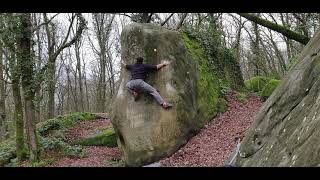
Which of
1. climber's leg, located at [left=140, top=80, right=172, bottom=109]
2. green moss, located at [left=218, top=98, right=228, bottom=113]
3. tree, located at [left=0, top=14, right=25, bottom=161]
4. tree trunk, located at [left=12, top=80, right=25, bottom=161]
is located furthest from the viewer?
green moss, located at [left=218, top=98, right=228, bottom=113]

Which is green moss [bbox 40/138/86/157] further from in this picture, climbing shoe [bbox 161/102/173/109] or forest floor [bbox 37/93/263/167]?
climbing shoe [bbox 161/102/173/109]

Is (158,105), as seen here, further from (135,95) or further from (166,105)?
(135,95)

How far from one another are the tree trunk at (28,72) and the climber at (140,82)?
368cm

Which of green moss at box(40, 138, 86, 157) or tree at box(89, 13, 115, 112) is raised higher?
tree at box(89, 13, 115, 112)

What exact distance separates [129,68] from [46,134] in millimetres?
7247

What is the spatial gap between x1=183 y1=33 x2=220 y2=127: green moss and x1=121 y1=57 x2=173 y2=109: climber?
7.09ft

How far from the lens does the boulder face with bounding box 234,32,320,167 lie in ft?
16.6

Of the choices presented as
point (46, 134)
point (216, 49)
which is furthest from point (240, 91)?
point (46, 134)

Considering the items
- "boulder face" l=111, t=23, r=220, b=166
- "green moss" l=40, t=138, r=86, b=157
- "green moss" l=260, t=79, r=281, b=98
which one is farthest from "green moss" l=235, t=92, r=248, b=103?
"green moss" l=40, t=138, r=86, b=157

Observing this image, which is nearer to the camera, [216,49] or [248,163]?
[248,163]

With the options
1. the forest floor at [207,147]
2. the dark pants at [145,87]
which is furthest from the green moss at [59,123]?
the dark pants at [145,87]
